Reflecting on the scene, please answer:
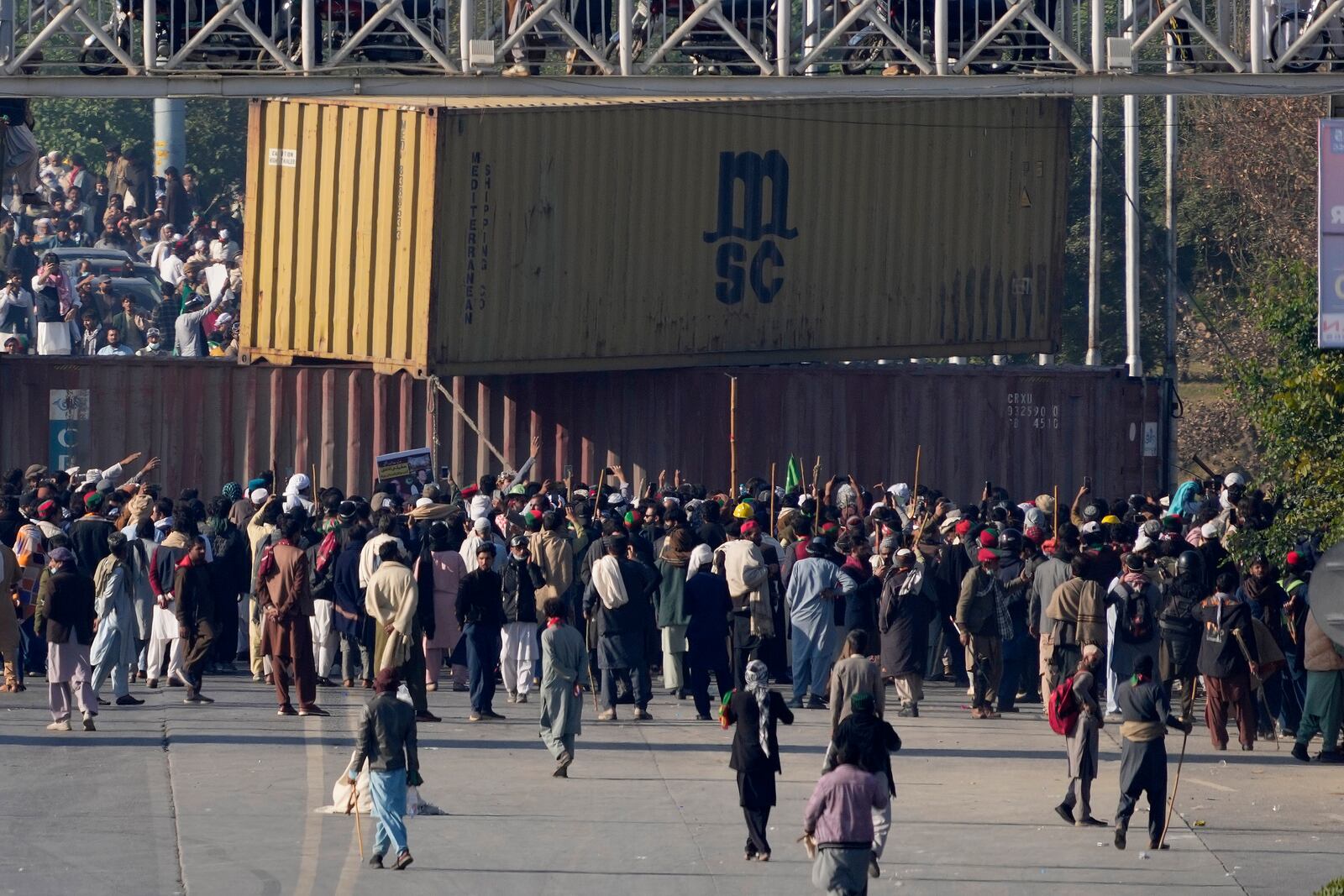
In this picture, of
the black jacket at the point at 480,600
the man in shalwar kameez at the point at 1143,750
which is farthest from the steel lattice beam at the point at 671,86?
the man in shalwar kameez at the point at 1143,750

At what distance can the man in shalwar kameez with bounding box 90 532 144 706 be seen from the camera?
46.7 ft

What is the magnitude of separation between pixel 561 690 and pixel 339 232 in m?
10.2

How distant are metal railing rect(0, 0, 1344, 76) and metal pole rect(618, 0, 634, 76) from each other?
13mm

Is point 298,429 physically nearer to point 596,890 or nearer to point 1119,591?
point 1119,591

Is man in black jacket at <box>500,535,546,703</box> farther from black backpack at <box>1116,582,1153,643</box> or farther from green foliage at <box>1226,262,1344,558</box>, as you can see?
green foliage at <box>1226,262,1344,558</box>

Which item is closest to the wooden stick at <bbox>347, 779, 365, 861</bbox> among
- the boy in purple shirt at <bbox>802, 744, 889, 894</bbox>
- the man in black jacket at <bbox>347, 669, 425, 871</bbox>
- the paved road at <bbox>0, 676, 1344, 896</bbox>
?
the paved road at <bbox>0, 676, 1344, 896</bbox>

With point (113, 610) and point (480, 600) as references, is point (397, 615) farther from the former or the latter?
point (113, 610)

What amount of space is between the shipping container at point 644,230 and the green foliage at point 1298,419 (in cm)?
877

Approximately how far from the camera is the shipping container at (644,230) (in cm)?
2153

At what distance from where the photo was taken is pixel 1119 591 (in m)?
14.8

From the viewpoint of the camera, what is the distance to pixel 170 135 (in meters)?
36.6

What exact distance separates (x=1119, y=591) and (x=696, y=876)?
5057 millimetres

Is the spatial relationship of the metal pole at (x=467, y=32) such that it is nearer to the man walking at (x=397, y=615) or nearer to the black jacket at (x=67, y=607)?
the man walking at (x=397, y=615)

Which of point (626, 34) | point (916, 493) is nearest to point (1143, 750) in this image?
point (626, 34)
